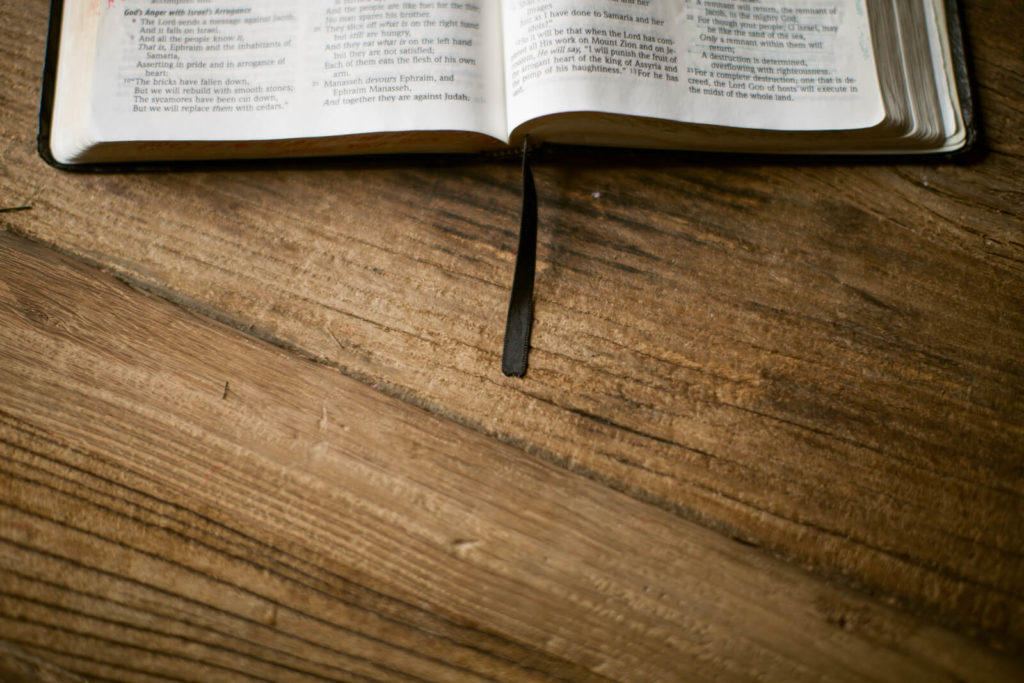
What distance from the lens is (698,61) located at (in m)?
0.52

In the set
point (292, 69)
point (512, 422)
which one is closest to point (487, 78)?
point (292, 69)

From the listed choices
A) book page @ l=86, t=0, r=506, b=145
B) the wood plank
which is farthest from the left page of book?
the wood plank

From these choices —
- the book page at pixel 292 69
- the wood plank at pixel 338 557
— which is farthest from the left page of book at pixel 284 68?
the wood plank at pixel 338 557

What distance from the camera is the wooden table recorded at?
17.5 inches

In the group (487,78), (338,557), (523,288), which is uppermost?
(487,78)

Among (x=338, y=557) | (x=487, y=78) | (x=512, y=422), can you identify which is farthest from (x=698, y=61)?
(x=338, y=557)

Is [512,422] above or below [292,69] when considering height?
below

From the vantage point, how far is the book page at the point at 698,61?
0.50 metres

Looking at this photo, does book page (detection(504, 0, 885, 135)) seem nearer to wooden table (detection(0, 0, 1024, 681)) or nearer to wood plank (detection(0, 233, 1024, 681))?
wooden table (detection(0, 0, 1024, 681))

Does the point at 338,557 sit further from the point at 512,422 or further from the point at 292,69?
the point at 292,69

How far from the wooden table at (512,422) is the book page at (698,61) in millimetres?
56

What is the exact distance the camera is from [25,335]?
50cm

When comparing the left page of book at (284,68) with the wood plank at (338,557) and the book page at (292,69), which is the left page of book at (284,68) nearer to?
the book page at (292,69)

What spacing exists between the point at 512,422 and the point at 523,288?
11cm
